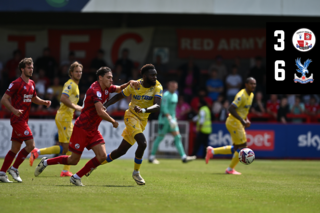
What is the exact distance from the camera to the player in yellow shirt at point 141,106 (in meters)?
8.77

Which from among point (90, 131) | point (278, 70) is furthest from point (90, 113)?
point (278, 70)

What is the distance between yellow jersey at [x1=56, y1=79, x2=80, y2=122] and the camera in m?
10.4

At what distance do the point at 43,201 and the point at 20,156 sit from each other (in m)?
3.01

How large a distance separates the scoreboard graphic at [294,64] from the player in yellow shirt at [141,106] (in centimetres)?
1195

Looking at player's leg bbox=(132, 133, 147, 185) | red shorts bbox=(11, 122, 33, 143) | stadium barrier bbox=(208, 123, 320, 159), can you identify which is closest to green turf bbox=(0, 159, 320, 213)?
player's leg bbox=(132, 133, 147, 185)

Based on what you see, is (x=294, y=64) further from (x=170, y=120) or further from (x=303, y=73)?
(x=170, y=120)

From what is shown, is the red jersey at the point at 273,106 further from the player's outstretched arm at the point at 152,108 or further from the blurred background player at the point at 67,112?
the player's outstretched arm at the point at 152,108

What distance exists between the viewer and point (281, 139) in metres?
18.1

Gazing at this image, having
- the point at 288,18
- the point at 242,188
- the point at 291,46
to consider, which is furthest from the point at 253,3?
the point at 242,188

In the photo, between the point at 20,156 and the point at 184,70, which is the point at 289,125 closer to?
the point at 184,70

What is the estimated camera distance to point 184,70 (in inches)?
831

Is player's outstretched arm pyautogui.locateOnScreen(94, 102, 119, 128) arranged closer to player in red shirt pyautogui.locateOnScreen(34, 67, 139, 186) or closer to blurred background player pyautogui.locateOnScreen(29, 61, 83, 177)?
player in red shirt pyautogui.locateOnScreen(34, 67, 139, 186)

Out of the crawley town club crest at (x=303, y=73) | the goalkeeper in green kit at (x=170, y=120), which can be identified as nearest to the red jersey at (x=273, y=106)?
the crawley town club crest at (x=303, y=73)

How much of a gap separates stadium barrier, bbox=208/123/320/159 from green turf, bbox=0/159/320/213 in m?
7.61
